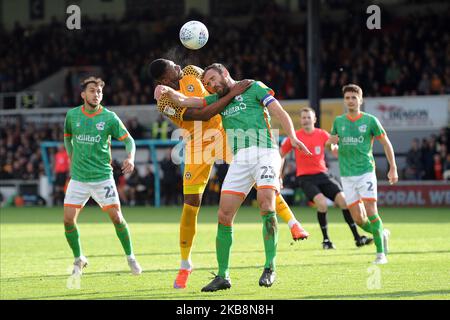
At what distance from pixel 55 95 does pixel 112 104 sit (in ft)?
14.8

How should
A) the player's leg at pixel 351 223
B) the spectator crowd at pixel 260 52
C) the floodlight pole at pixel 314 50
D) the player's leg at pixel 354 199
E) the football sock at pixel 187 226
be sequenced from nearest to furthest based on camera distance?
the football sock at pixel 187 226 → the player's leg at pixel 354 199 → the player's leg at pixel 351 223 → the floodlight pole at pixel 314 50 → the spectator crowd at pixel 260 52

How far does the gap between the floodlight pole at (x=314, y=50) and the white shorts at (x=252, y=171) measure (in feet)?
61.5

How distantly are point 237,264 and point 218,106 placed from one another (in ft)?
10.3

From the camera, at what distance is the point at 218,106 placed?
936cm

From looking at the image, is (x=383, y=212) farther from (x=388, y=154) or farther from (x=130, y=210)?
(x=388, y=154)

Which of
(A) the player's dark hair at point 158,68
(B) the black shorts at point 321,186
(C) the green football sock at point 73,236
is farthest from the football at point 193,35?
(B) the black shorts at point 321,186

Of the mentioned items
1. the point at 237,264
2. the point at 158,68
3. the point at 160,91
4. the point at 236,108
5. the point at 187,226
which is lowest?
the point at 237,264

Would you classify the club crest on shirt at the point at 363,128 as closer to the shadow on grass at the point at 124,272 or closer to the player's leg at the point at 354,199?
the player's leg at the point at 354,199

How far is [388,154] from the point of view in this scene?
1196 centimetres

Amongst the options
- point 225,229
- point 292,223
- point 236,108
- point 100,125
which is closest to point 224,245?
point 225,229

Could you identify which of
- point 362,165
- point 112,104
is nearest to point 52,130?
point 112,104

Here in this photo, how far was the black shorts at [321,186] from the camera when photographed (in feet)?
49.2

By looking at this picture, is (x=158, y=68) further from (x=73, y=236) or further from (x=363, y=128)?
(x=363, y=128)

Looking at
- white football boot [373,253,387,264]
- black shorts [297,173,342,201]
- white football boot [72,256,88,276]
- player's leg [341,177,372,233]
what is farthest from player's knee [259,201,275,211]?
black shorts [297,173,342,201]
